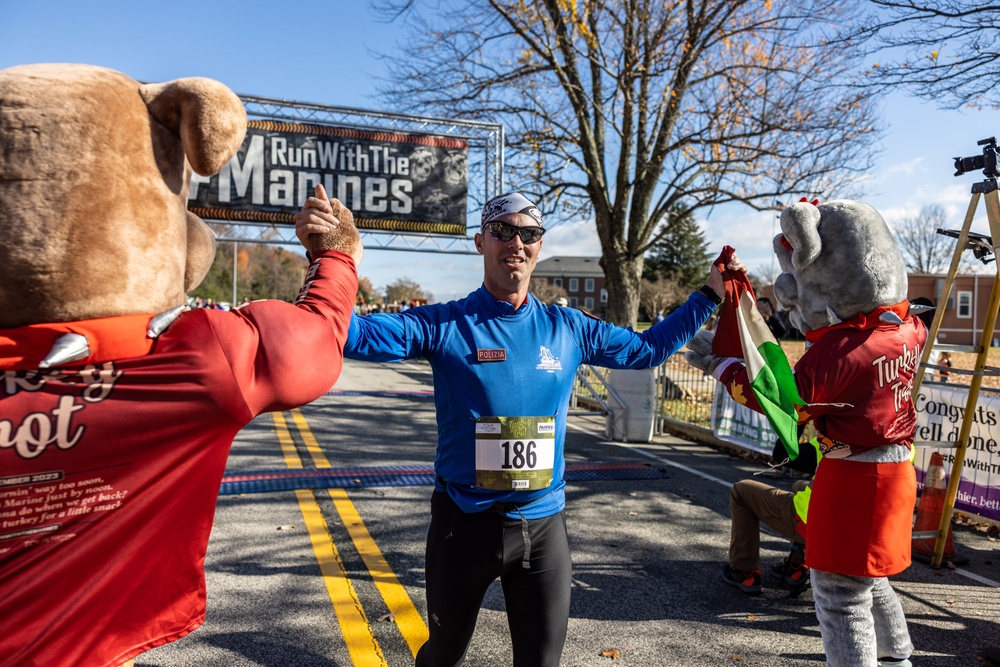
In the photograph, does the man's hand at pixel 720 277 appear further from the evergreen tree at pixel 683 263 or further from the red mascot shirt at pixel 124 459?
the evergreen tree at pixel 683 263

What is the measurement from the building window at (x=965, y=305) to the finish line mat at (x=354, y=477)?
4255cm

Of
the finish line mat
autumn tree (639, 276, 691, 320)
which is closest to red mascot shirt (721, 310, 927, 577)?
the finish line mat

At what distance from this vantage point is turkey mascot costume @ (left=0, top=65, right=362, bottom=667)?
4.22 feet

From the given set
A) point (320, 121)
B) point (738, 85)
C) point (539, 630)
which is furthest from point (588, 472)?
point (738, 85)

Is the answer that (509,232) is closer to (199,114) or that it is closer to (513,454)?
(513,454)

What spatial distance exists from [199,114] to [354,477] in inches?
235

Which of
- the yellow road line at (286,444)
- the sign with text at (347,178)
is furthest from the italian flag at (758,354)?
the sign with text at (347,178)

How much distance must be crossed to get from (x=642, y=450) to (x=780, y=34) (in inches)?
354

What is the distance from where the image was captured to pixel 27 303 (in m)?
1.35

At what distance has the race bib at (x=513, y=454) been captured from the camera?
2.53m

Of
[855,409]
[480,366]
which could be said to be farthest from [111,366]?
[855,409]

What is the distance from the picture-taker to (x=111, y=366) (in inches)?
53.1

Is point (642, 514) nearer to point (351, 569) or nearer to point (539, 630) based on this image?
point (351, 569)

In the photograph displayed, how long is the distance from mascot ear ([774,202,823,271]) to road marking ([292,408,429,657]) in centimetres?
277
